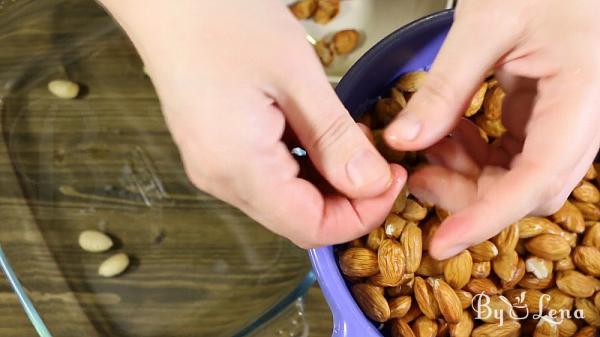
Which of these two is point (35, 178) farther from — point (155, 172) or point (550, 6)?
point (550, 6)

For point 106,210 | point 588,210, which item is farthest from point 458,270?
point 106,210

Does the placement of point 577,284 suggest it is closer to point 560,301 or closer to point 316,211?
point 560,301

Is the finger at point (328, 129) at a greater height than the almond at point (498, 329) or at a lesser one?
greater

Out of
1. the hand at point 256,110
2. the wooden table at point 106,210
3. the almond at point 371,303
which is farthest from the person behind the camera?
the wooden table at point 106,210

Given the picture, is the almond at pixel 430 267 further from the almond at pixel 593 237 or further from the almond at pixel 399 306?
the almond at pixel 593 237

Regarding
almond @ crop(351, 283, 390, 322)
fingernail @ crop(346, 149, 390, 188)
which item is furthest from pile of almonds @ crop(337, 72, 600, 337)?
fingernail @ crop(346, 149, 390, 188)

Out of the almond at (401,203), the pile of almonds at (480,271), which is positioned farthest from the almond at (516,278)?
the almond at (401,203)

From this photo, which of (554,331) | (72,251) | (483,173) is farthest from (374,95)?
(72,251)
